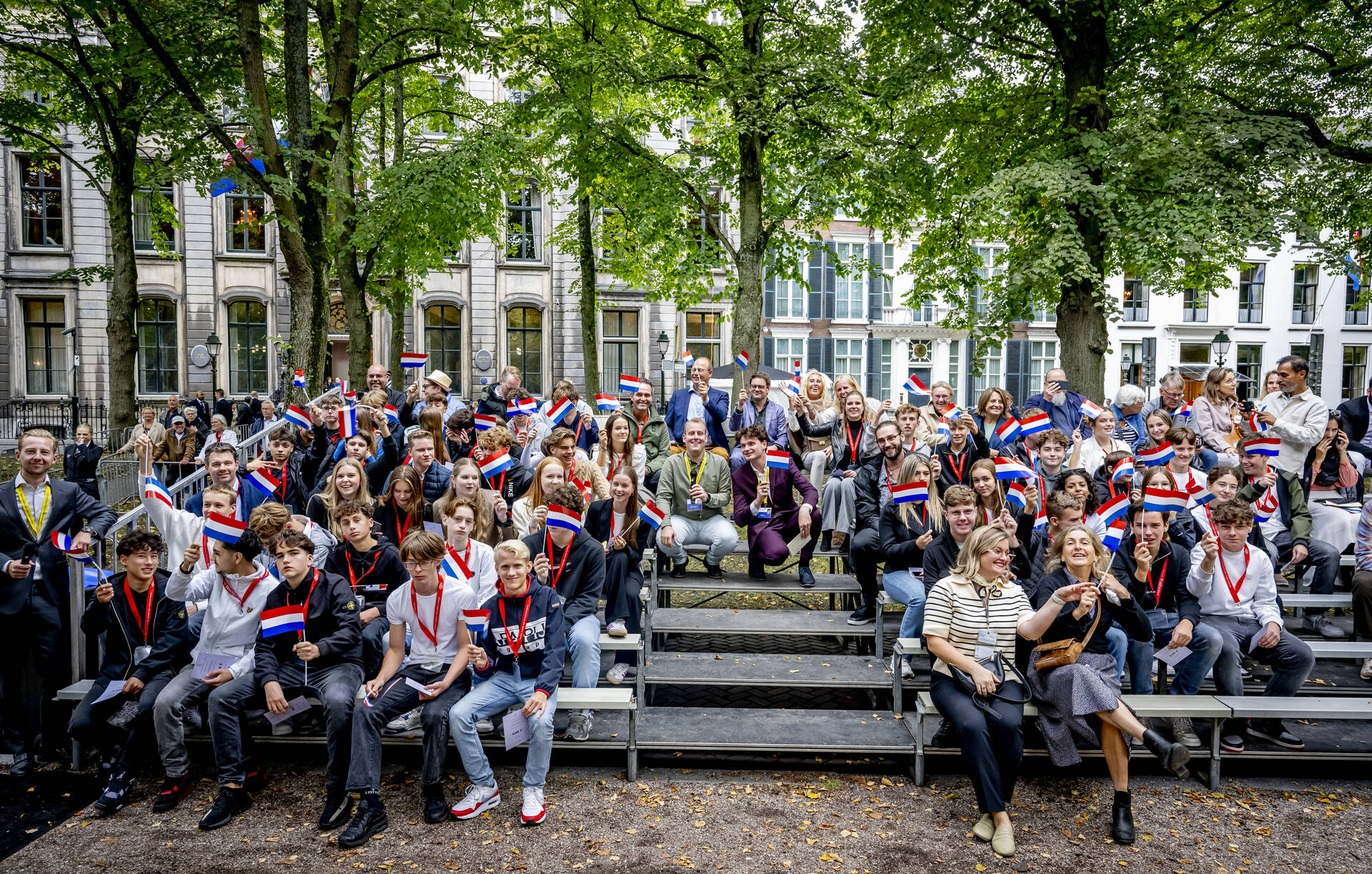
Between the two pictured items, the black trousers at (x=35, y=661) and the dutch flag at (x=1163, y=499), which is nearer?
the dutch flag at (x=1163, y=499)

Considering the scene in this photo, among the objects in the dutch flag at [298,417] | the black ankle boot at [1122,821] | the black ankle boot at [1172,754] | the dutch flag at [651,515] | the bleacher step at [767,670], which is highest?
the dutch flag at [298,417]

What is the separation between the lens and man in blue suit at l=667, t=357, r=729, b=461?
9.85 m

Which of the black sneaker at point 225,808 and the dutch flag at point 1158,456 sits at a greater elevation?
the dutch flag at point 1158,456

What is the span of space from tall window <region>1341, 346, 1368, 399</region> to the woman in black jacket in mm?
44128

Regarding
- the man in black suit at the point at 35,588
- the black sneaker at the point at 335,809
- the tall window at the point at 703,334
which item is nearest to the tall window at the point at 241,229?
the tall window at the point at 703,334

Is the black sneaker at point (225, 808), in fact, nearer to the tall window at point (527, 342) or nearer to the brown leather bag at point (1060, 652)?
the brown leather bag at point (1060, 652)

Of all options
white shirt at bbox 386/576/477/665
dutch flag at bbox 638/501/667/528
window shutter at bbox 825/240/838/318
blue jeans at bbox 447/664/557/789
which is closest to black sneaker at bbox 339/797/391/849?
blue jeans at bbox 447/664/557/789

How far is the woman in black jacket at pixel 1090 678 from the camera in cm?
496

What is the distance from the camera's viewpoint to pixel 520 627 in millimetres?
5289

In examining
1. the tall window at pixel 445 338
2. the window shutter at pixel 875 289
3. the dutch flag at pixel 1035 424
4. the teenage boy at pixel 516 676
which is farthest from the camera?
the window shutter at pixel 875 289

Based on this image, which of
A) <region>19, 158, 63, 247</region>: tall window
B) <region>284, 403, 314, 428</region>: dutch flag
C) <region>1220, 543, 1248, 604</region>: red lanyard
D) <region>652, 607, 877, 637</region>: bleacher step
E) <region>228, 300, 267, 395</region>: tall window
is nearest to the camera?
<region>1220, 543, 1248, 604</region>: red lanyard

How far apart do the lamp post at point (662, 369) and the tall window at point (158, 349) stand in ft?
51.7

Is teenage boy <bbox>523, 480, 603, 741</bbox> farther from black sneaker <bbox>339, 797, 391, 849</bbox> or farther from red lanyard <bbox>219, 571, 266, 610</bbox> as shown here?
red lanyard <bbox>219, 571, 266, 610</bbox>

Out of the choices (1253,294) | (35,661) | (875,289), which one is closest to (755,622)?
(35,661)
